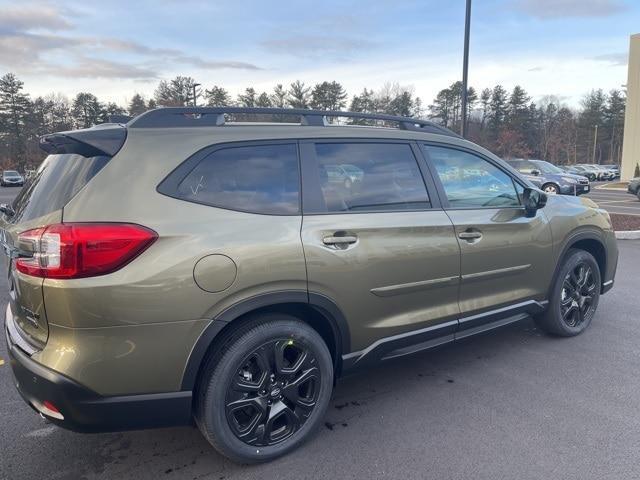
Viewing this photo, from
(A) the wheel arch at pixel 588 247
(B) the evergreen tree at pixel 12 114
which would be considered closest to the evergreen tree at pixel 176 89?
(B) the evergreen tree at pixel 12 114

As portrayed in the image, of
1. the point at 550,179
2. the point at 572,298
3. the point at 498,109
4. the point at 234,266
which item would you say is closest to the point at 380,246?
the point at 234,266

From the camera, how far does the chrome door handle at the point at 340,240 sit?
9.17 feet

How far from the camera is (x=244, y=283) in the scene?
8.20 feet

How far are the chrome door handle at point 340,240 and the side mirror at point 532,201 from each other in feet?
5.78

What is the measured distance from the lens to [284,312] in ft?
9.10

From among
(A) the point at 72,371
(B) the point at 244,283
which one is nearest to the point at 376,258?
(B) the point at 244,283

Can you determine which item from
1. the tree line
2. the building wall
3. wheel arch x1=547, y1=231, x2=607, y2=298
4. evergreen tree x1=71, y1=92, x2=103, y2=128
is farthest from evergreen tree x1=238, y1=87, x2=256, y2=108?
wheel arch x1=547, y1=231, x2=607, y2=298

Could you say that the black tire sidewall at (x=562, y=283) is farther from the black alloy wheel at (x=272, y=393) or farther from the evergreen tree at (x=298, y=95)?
the evergreen tree at (x=298, y=95)

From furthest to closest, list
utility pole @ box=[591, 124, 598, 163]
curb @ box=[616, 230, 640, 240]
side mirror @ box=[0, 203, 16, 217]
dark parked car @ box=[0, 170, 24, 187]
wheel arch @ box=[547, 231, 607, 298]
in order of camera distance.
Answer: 1. utility pole @ box=[591, 124, 598, 163]
2. dark parked car @ box=[0, 170, 24, 187]
3. curb @ box=[616, 230, 640, 240]
4. wheel arch @ box=[547, 231, 607, 298]
5. side mirror @ box=[0, 203, 16, 217]

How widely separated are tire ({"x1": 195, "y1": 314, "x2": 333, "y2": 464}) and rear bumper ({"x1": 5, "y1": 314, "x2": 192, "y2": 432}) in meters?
0.15

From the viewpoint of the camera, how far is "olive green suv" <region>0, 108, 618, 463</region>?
226cm

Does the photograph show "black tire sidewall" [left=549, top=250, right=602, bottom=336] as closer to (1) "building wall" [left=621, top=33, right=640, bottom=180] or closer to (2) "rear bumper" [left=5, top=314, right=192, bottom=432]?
(2) "rear bumper" [left=5, top=314, right=192, bottom=432]

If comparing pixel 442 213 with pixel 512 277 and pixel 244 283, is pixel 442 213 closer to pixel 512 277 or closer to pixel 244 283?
pixel 512 277

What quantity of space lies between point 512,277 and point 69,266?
10.1ft
